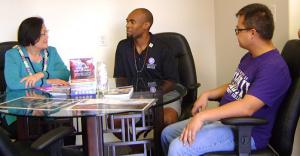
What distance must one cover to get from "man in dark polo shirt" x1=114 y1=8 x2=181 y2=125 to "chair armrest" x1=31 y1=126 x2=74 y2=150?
4.31 ft

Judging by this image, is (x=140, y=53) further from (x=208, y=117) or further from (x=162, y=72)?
(x=208, y=117)

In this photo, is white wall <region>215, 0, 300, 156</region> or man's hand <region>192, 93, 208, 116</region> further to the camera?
man's hand <region>192, 93, 208, 116</region>

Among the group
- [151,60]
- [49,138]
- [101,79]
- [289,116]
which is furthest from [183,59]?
[49,138]

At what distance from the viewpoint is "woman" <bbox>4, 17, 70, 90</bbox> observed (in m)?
2.54

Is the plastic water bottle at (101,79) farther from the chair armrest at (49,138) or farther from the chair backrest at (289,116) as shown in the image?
the chair backrest at (289,116)

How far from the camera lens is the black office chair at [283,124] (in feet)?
5.37

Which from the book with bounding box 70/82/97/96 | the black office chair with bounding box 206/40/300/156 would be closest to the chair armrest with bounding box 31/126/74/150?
the book with bounding box 70/82/97/96

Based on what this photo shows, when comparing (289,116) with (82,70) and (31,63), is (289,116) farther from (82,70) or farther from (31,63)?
(31,63)

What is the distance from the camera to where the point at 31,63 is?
272cm

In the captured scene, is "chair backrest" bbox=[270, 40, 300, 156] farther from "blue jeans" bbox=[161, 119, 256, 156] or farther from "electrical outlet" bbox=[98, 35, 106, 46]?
"electrical outlet" bbox=[98, 35, 106, 46]

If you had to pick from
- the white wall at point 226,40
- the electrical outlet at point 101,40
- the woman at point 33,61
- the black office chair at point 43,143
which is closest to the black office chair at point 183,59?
the white wall at point 226,40

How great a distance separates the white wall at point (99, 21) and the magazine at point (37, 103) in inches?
57.5

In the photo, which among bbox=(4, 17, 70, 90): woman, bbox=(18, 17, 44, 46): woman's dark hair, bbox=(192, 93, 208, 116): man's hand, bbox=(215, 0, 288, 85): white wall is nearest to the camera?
bbox=(192, 93, 208, 116): man's hand

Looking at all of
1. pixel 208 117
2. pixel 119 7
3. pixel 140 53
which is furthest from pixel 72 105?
pixel 119 7
